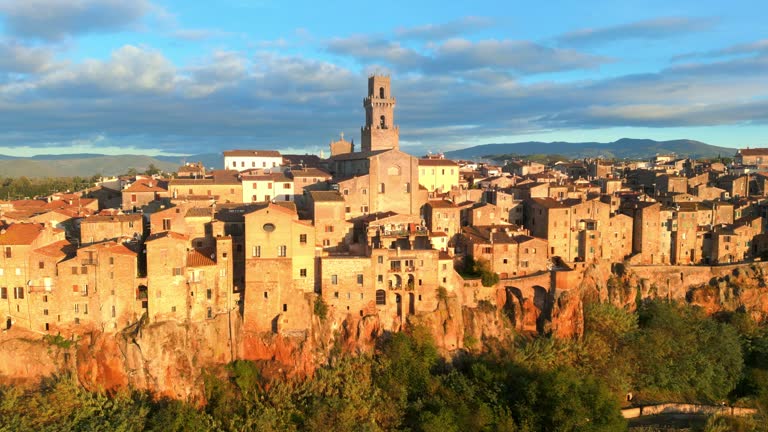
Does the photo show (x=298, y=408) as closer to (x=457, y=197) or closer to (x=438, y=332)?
(x=438, y=332)

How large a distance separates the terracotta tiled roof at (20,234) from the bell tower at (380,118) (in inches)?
1348

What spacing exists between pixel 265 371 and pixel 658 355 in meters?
30.2

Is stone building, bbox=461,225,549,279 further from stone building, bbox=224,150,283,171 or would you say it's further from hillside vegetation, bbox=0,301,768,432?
stone building, bbox=224,150,283,171

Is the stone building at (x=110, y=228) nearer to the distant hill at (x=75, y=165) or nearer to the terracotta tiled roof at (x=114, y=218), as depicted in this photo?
the terracotta tiled roof at (x=114, y=218)

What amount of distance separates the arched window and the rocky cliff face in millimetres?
1023

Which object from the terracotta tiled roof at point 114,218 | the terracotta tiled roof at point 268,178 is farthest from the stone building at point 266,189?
the terracotta tiled roof at point 114,218

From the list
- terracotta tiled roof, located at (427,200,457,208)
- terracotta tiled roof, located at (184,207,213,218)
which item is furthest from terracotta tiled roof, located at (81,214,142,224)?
terracotta tiled roof, located at (427,200,457,208)

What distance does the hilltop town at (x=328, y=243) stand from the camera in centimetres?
3822

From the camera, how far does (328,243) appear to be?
149 ft

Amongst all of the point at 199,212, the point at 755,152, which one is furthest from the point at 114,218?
the point at 755,152

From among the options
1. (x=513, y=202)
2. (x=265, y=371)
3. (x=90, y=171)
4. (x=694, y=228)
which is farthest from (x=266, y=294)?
(x=90, y=171)

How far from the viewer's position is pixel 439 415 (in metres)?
36.6

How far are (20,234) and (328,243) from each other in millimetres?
20363

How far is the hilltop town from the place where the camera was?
125 ft
